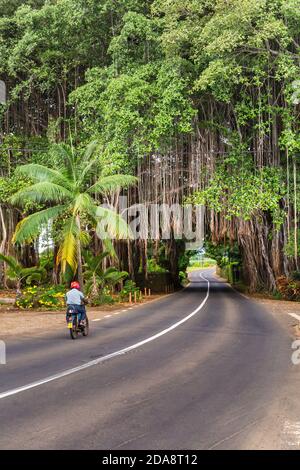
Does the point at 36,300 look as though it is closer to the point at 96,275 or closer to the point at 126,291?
the point at 96,275

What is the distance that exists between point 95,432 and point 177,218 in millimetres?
A: 22109

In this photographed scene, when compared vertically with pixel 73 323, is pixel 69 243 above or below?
above

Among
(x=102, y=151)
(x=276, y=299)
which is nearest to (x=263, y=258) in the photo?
(x=276, y=299)

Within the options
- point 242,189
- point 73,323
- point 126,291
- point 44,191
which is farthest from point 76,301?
point 126,291

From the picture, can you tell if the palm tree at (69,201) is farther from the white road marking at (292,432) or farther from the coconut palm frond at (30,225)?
the white road marking at (292,432)

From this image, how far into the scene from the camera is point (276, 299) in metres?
27.1

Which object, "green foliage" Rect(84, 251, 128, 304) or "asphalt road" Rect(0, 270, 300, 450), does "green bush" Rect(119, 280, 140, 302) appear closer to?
"green foliage" Rect(84, 251, 128, 304)

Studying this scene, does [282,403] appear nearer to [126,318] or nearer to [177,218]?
[126,318]

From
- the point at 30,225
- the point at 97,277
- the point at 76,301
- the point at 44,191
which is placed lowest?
the point at 97,277

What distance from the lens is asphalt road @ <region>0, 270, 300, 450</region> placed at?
491 centimetres

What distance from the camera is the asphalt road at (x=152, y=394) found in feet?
16.1

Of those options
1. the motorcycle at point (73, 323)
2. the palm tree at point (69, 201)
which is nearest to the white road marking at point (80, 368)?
the motorcycle at point (73, 323)

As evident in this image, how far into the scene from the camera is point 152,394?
6652 millimetres

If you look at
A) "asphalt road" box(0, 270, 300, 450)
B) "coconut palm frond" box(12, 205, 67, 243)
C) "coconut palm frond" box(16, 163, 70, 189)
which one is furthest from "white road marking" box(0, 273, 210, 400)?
"coconut palm frond" box(16, 163, 70, 189)
